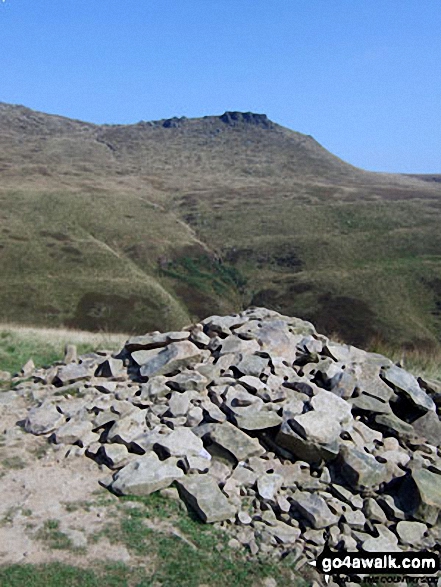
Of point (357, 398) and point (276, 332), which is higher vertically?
point (276, 332)

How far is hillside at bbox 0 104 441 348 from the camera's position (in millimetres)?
68000

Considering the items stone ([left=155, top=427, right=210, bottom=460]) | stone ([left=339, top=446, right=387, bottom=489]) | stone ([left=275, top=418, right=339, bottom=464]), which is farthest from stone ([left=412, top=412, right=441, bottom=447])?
stone ([left=155, top=427, right=210, bottom=460])

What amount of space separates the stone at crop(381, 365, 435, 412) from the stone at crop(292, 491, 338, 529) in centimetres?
383

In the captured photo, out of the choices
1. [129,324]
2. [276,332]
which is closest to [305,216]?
[129,324]

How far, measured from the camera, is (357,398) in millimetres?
10094

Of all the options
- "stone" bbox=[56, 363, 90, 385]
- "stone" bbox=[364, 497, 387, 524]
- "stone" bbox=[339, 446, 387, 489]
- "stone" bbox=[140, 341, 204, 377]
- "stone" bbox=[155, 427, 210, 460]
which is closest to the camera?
"stone" bbox=[364, 497, 387, 524]

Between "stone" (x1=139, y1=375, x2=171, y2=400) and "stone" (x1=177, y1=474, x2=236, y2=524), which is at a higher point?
"stone" (x1=139, y1=375, x2=171, y2=400)

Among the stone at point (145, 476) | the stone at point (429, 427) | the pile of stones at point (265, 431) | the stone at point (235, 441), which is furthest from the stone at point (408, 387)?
the stone at point (145, 476)

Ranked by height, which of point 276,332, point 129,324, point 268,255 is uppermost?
point 276,332

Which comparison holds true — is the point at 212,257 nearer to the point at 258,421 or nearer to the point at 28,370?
the point at 28,370

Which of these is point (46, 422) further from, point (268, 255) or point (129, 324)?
point (268, 255)

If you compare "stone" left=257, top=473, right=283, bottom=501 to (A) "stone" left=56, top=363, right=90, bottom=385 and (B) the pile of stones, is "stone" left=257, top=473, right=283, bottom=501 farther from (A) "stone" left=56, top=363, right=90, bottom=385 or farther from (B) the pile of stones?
(A) "stone" left=56, top=363, right=90, bottom=385

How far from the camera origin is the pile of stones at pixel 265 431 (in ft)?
23.7

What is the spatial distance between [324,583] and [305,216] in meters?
108
